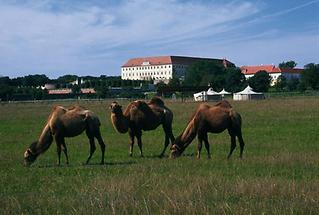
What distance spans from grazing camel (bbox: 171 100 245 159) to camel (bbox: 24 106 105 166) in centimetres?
269

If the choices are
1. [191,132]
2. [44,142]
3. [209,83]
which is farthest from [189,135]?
[209,83]

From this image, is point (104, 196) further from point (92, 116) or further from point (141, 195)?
point (92, 116)

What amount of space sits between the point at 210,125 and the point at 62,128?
4.82 metres

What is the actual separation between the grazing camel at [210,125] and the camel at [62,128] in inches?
106

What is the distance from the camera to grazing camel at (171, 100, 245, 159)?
16.7 meters

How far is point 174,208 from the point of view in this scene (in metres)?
7.40

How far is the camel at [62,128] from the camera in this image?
53.9ft

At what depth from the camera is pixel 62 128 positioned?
1652 cm

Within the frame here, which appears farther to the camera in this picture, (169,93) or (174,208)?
(169,93)

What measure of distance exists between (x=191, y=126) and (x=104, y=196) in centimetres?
852

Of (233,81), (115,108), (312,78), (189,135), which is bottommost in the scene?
(189,135)

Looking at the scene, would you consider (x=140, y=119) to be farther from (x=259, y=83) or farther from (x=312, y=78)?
(x=259, y=83)

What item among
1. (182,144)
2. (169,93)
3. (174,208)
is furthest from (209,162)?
(169,93)

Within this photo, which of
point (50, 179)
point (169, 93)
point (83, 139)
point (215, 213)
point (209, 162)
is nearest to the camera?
point (215, 213)
